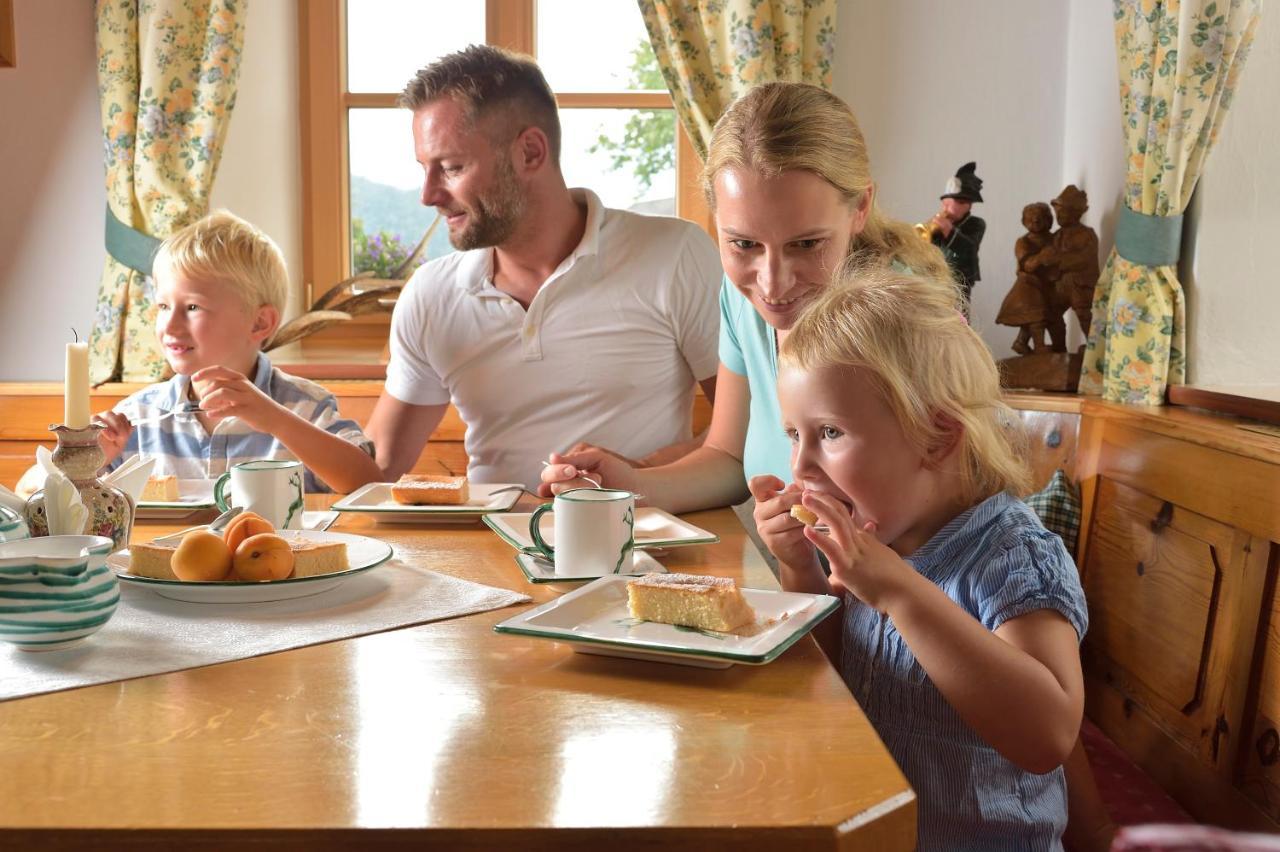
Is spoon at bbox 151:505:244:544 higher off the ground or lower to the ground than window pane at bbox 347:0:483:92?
lower

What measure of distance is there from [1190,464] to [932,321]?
2.58 feet

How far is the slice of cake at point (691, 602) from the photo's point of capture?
1036 mm

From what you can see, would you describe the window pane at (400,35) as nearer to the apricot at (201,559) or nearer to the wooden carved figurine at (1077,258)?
the wooden carved figurine at (1077,258)

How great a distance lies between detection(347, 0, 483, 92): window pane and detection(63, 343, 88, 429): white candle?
2440 millimetres

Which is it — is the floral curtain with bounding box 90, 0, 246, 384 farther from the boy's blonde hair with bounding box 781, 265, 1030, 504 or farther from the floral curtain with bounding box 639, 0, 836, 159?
the boy's blonde hair with bounding box 781, 265, 1030, 504

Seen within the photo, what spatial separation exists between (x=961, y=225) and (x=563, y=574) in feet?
6.43

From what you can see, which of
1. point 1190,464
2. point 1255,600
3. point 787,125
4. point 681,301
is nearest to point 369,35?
point 681,301

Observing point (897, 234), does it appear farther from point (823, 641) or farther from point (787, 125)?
point (823, 641)

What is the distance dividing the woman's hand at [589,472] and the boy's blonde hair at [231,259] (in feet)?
2.94

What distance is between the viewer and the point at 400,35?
3572 millimetres

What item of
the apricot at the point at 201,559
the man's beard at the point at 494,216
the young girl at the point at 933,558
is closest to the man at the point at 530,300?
the man's beard at the point at 494,216

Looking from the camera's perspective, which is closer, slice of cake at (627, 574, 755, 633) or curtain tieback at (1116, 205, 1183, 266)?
slice of cake at (627, 574, 755, 633)

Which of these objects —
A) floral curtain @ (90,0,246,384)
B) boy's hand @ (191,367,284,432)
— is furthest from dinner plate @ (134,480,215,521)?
floral curtain @ (90,0,246,384)

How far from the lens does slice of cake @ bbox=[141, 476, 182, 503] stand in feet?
5.68
